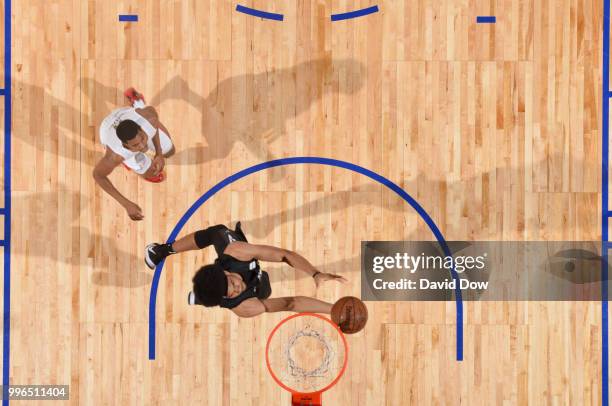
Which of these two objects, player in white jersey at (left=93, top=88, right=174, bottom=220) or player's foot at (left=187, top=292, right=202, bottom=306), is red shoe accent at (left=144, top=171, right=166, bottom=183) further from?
player's foot at (left=187, top=292, right=202, bottom=306)

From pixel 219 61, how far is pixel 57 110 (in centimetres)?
171

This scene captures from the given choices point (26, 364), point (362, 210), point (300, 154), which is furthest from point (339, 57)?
point (26, 364)

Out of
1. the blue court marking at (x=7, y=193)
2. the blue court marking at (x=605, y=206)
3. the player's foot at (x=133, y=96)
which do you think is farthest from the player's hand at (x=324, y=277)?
the blue court marking at (x=7, y=193)

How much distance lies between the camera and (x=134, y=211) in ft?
17.6

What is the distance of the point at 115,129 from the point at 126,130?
0.13m

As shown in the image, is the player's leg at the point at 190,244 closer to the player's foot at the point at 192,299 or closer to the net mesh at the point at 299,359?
the player's foot at the point at 192,299

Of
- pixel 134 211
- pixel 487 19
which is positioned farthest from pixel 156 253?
pixel 487 19

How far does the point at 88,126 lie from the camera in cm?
540

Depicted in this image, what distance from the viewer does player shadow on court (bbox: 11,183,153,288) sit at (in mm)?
5387

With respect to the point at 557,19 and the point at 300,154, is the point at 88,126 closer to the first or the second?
the point at 300,154

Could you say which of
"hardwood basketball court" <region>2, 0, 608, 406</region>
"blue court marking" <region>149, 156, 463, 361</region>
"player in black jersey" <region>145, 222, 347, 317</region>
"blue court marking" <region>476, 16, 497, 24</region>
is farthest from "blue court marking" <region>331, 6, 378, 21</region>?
"player in black jersey" <region>145, 222, 347, 317</region>

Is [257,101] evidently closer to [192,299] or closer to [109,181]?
[109,181]

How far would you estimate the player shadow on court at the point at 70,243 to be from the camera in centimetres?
539

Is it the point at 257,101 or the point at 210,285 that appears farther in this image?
the point at 257,101
